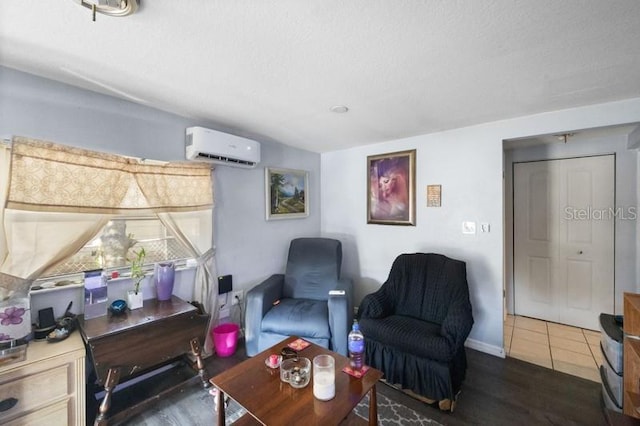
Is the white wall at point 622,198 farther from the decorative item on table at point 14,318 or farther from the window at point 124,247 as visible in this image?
the decorative item on table at point 14,318

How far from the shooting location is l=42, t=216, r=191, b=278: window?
6.33 feet

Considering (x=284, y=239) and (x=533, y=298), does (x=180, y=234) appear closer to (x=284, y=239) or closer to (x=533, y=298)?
(x=284, y=239)

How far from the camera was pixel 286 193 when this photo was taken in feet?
10.9

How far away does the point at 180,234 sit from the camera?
230cm

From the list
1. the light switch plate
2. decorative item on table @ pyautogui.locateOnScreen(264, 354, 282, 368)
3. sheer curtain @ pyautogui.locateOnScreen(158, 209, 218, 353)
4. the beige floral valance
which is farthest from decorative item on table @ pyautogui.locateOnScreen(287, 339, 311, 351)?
the light switch plate

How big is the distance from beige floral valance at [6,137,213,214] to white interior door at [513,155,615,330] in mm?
3709

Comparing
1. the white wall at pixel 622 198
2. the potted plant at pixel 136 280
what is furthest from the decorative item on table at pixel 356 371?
the white wall at pixel 622 198

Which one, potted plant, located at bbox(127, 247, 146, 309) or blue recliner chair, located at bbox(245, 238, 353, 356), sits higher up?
potted plant, located at bbox(127, 247, 146, 309)

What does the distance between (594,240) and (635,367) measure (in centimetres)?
215

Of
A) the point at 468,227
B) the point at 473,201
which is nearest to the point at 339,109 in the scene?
the point at 473,201

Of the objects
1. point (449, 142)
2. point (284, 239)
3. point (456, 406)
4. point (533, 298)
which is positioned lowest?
point (456, 406)

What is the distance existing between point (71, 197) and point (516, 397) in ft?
11.3

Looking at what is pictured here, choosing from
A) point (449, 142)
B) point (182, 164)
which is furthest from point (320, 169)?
point (182, 164)

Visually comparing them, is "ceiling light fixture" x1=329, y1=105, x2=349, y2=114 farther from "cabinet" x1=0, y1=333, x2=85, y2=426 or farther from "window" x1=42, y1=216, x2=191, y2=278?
"cabinet" x1=0, y1=333, x2=85, y2=426
